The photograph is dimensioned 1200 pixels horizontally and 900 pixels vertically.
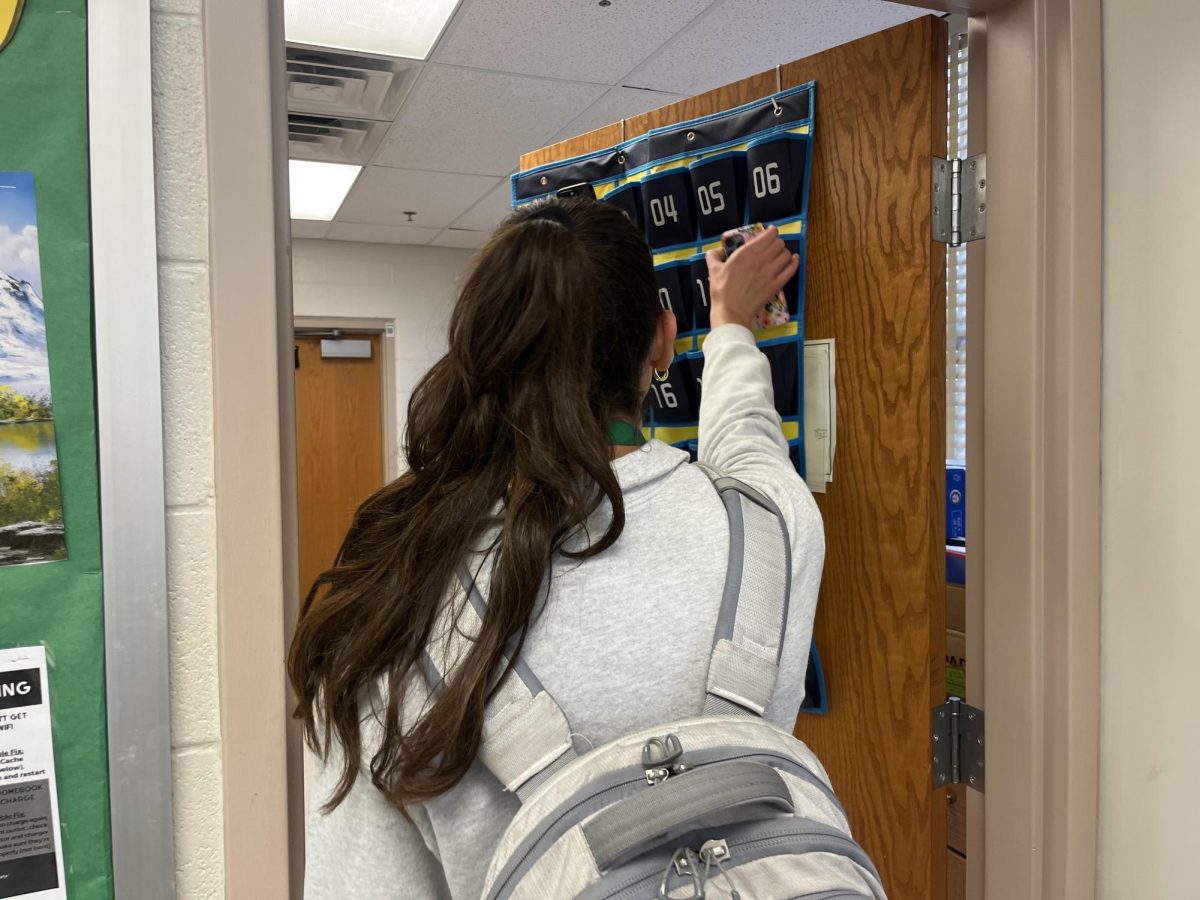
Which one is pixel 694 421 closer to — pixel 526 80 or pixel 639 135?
pixel 639 135

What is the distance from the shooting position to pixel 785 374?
3.99ft

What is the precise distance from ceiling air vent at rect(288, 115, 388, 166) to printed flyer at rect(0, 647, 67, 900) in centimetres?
268

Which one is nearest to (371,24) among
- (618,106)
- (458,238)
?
(618,106)

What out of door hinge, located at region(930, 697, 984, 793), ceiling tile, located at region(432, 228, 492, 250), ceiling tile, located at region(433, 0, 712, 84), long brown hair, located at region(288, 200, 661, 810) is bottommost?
door hinge, located at region(930, 697, 984, 793)

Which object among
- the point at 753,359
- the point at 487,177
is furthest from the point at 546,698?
the point at 487,177

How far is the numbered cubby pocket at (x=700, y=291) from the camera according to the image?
1.29 metres

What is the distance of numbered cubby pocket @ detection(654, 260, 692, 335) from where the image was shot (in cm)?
133

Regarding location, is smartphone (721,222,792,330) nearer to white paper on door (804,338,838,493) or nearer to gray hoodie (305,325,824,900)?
white paper on door (804,338,838,493)

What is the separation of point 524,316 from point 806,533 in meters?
0.32

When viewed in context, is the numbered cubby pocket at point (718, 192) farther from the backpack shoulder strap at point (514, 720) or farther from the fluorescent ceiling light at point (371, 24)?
the fluorescent ceiling light at point (371, 24)

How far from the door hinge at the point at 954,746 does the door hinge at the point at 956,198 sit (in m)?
0.60

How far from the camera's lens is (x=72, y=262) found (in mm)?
599

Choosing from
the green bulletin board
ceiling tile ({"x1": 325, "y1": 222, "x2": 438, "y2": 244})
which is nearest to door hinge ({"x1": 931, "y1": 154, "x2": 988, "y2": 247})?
the green bulletin board

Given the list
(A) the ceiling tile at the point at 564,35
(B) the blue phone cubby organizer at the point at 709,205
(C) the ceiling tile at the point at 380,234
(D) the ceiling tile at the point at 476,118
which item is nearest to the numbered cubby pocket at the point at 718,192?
(B) the blue phone cubby organizer at the point at 709,205
